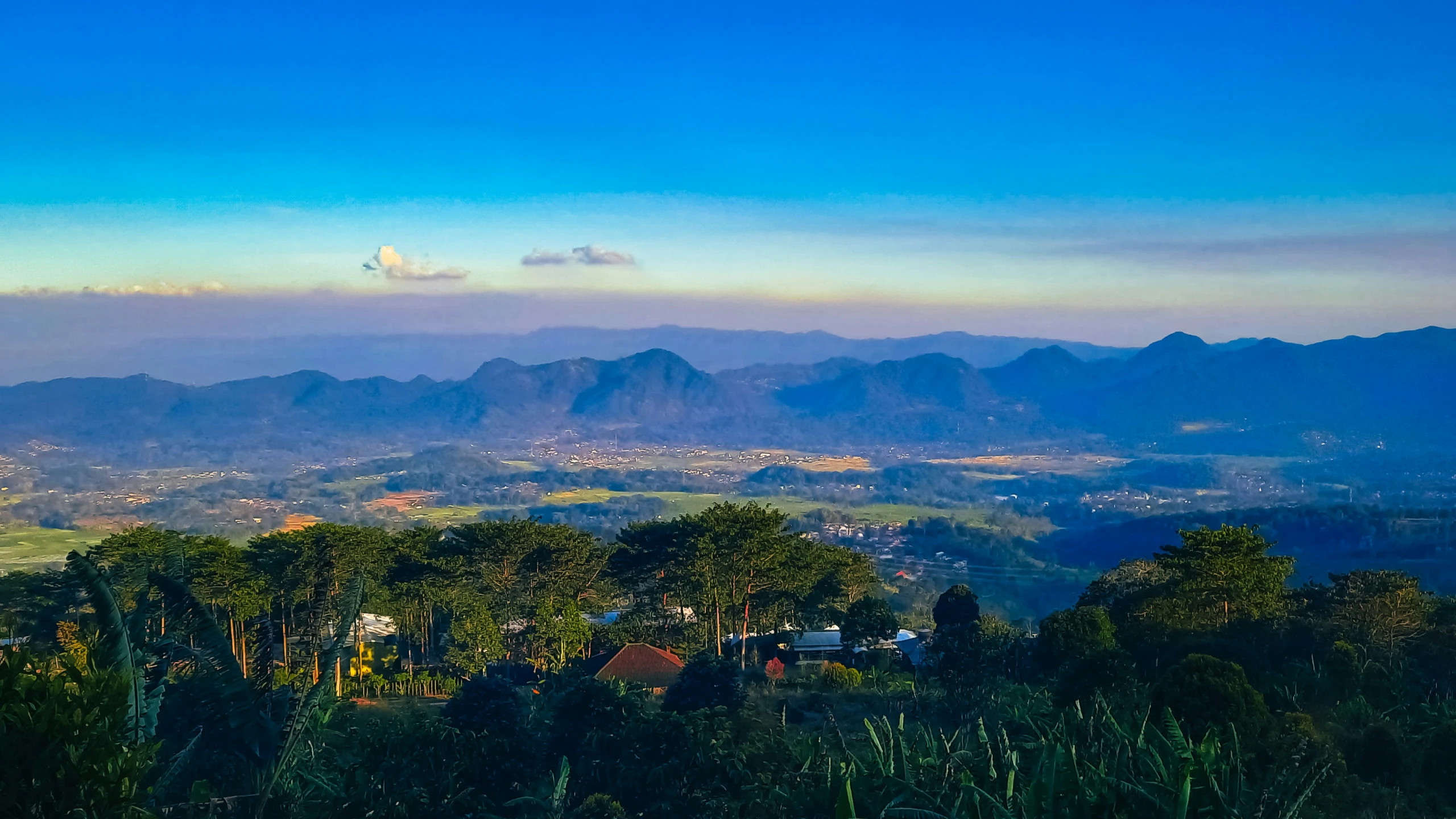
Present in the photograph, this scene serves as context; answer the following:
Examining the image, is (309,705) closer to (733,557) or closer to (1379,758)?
(1379,758)

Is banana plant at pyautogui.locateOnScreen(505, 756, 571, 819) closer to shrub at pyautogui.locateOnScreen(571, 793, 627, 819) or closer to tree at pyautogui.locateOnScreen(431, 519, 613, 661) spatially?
shrub at pyautogui.locateOnScreen(571, 793, 627, 819)

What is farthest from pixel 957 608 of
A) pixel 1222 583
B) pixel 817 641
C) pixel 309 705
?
pixel 309 705

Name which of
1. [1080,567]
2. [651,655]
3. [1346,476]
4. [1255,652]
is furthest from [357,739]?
[1346,476]

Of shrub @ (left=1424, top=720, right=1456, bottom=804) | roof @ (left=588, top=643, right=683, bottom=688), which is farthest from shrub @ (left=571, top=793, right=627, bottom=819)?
roof @ (left=588, top=643, right=683, bottom=688)

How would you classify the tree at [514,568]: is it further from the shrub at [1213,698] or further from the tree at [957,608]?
the shrub at [1213,698]

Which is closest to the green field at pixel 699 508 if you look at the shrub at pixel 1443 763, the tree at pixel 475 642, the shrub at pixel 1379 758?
the tree at pixel 475 642

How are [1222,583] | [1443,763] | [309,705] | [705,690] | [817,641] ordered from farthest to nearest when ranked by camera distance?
1. [817,641]
2. [1222,583]
3. [705,690]
4. [1443,763]
5. [309,705]
